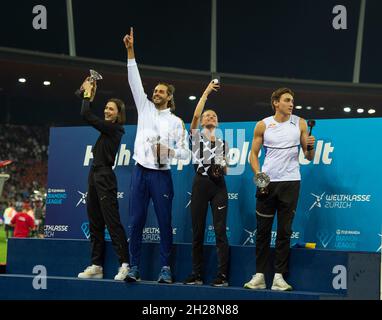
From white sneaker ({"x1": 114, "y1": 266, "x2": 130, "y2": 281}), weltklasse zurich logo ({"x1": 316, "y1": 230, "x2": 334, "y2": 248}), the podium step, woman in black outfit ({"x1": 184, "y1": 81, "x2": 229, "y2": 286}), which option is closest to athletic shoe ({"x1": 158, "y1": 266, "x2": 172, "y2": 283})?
the podium step

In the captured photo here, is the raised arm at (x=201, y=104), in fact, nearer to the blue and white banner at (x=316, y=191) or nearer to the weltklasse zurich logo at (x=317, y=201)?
the blue and white banner at (x=316, y=191)

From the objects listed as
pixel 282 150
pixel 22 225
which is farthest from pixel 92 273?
pixel 22 225

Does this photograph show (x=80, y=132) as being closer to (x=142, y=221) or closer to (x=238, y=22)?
(x=142, y=221)

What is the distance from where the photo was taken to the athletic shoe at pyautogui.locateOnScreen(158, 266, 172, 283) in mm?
8586

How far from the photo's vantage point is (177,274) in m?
9.06

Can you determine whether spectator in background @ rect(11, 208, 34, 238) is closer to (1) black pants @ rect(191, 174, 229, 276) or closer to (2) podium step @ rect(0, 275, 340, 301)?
(2) podium step @ rect(0, 275, 340, 301)

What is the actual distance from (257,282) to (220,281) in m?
0.46

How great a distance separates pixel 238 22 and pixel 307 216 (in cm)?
1314

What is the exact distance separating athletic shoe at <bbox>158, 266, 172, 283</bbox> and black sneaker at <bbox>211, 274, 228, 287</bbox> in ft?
1.66

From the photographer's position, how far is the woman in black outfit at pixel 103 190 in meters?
8.88

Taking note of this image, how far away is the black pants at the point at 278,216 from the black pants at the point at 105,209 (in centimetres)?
163

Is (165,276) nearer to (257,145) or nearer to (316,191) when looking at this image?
(257,145)
